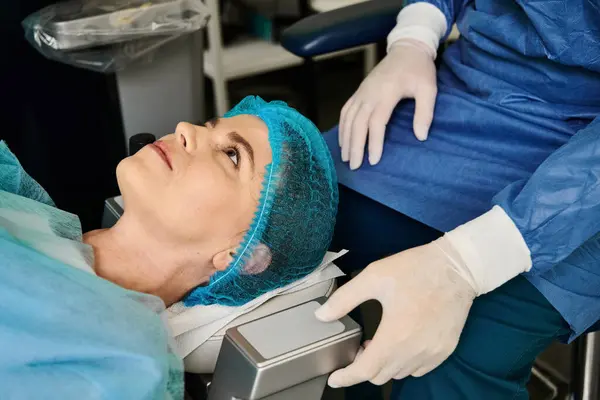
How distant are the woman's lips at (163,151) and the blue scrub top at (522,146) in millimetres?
377

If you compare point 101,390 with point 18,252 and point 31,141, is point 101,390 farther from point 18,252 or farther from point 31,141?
point 31,141

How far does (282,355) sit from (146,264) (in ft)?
1.12

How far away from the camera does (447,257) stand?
938 millimetres

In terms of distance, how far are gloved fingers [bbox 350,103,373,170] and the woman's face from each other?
0.25 metres

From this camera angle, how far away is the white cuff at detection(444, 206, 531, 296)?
36.8 inches

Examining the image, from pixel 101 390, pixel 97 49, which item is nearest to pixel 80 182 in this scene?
pixel 97 49

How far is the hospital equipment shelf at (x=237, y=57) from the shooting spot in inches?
92.5

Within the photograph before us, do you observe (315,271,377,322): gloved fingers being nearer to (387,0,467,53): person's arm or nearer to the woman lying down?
the woman lying down

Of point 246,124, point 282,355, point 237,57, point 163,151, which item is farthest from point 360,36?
point 237,57

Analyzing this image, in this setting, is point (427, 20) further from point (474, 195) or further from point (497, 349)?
point (497, 349)

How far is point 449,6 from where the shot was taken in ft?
4.41

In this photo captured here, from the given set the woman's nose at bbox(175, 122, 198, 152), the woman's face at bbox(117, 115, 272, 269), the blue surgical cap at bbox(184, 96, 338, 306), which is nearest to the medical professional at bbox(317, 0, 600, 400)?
the blue surgical cap at bbox(184, 96, 338, 306)

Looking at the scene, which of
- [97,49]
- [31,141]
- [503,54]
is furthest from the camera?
[31,141]

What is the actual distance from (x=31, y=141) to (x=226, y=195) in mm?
929
